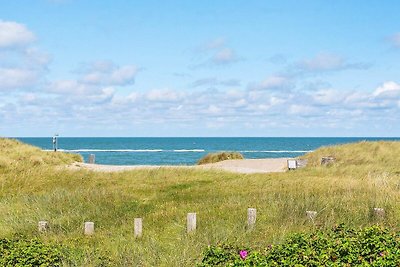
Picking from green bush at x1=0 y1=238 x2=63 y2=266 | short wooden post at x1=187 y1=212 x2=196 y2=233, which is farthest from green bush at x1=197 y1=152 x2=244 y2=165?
green bush at x1=0 y1=238 x2=63 y2=266

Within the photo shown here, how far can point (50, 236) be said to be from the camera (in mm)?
14500

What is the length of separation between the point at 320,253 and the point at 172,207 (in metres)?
7.93

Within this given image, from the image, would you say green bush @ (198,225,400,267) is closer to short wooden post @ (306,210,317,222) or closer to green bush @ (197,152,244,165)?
short wooden post @ (306,210,317,222)

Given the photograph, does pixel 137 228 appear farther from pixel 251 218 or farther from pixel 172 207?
pixel 172 207

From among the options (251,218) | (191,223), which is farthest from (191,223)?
(251,218)

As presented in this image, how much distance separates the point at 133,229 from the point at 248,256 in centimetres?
598

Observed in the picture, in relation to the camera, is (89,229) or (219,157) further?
(219,157)

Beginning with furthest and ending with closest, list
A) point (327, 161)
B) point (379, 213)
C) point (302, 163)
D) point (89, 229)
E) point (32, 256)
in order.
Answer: point (302, 163)
point (327, 161)
point (379, 213)
point (89, 229)
point (32, 256)

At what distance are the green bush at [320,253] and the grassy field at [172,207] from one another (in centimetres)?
122

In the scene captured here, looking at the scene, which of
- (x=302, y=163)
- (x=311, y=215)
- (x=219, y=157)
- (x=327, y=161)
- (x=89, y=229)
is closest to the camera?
(x=89, y=229)

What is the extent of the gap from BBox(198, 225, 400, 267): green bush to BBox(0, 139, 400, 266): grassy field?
122cm

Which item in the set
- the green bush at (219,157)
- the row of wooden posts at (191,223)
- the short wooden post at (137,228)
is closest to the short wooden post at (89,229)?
the row of wooden posts at (191,223)

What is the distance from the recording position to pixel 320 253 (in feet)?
33.3

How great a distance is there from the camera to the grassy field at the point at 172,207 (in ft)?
41.6
